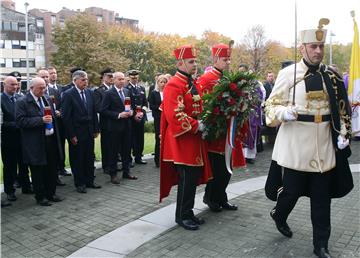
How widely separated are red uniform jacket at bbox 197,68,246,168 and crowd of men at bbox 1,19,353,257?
15 mm

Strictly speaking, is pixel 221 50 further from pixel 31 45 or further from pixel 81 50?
pixel 31 45

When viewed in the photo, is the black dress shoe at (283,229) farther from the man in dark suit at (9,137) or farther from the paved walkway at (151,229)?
the man in dark suit at (9,137)

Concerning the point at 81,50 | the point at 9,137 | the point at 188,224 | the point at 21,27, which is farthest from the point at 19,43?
the point at 188,224

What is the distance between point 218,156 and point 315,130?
71.5 inches

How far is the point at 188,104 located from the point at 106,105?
333 cm

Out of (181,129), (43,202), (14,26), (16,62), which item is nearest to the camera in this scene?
(181,129)

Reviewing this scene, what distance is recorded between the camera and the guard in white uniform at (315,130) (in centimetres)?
439

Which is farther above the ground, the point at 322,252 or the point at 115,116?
the point at 115,116

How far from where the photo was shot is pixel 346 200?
21.2 ft

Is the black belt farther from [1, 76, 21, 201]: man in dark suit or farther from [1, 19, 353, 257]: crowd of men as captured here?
[1, 76, 21, 201]: man in dark suit

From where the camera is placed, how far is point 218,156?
5.94m

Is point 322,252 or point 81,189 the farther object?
point 81,189

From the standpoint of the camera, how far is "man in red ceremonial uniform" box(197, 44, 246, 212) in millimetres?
5855

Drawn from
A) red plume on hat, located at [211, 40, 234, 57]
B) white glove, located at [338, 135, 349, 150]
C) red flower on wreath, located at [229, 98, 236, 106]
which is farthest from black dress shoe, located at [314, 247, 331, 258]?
red plume on hat, located at [211, 40, 234, 57]
